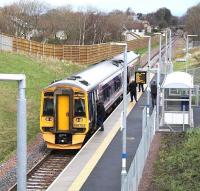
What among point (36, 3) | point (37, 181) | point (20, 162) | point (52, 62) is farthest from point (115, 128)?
point (36, 3)

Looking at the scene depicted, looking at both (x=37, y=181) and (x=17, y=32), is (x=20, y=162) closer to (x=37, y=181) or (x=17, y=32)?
(x=37, y=181)

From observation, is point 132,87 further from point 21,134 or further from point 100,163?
point 21,134

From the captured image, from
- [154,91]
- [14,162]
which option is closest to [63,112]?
[14,162]

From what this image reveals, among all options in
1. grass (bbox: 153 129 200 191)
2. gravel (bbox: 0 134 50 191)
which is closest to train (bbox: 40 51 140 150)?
gravel (bbox: 0 134 50 191)

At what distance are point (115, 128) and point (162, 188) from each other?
35.9 feet

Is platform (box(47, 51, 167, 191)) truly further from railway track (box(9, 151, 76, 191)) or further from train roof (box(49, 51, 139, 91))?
train roof (box(49, 51, 139, 91))

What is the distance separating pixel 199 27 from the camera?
92.2 meters

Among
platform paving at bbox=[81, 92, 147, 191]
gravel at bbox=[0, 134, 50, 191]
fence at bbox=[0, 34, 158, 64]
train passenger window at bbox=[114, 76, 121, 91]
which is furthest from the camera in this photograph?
fence at bbox=[0, 34, 158, 64]

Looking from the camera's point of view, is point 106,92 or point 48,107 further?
point 106,92

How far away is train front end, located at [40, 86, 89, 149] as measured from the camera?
22.5m

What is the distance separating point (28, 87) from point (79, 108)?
1679 centimetres

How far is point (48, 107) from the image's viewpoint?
22734 millimetres

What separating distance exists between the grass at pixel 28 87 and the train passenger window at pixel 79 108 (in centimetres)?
329

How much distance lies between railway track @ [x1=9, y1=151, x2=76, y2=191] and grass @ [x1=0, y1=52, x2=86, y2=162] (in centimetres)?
185
